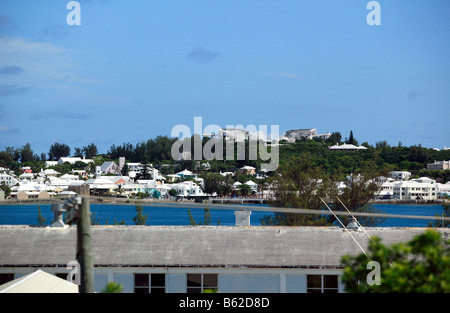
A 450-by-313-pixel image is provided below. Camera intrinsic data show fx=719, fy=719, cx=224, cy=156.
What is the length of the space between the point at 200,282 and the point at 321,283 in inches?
117

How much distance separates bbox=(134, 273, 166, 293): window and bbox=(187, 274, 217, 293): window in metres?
0.64

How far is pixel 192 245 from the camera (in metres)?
18.8

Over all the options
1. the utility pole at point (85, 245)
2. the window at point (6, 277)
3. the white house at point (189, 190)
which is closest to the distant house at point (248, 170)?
Result: the white house at point (189, 190)

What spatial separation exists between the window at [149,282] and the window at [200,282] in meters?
0.64

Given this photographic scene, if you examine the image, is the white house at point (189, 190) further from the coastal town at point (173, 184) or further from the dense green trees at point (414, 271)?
the dense green trees at point (414, 271)

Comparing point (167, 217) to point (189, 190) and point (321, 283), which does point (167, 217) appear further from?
point (321, 283)

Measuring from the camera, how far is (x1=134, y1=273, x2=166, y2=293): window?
17.7 metres

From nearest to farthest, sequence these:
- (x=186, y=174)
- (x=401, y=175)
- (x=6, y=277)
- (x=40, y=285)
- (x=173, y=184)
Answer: (x=40, y=285)
(x=6, y=277)
(x=401, y=175)
(x=173, y=184)
(x=186, y=174)

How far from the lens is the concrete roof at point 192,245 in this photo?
18.0 metres

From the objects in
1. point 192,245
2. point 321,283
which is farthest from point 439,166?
point 321,283

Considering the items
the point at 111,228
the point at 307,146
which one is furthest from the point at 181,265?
the point at 307,146

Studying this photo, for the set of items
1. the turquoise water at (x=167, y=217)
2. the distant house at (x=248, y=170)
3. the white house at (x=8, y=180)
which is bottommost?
the turquoise water at (x=167, y=217)

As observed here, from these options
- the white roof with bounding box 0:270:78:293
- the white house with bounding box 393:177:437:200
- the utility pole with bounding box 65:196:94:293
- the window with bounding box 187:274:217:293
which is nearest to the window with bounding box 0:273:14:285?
the window with bounding box 187:274:217:293
